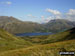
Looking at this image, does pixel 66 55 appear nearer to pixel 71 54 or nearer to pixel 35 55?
pixel 71 54

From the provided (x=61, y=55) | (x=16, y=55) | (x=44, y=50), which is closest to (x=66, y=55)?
(x=61, y=55)

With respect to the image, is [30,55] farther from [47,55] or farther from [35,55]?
[47,55]

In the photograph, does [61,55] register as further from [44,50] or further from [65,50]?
[44,50]

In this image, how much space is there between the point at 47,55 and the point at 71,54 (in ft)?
13.4

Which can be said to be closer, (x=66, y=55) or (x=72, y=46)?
(x=66, y=55)

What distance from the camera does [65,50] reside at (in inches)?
896

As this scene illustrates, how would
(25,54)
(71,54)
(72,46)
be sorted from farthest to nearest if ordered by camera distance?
(72,46)
(25,54)
(71,54)

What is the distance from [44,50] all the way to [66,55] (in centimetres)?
435

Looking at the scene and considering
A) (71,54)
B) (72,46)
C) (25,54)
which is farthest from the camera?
(72,46)

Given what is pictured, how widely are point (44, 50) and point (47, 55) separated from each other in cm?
177

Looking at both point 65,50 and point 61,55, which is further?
point 65,50

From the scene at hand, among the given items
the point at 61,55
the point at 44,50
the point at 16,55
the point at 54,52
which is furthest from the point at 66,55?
the point at 16,55

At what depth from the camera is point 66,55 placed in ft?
68.8

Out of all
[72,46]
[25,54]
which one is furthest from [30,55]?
[72,46]
